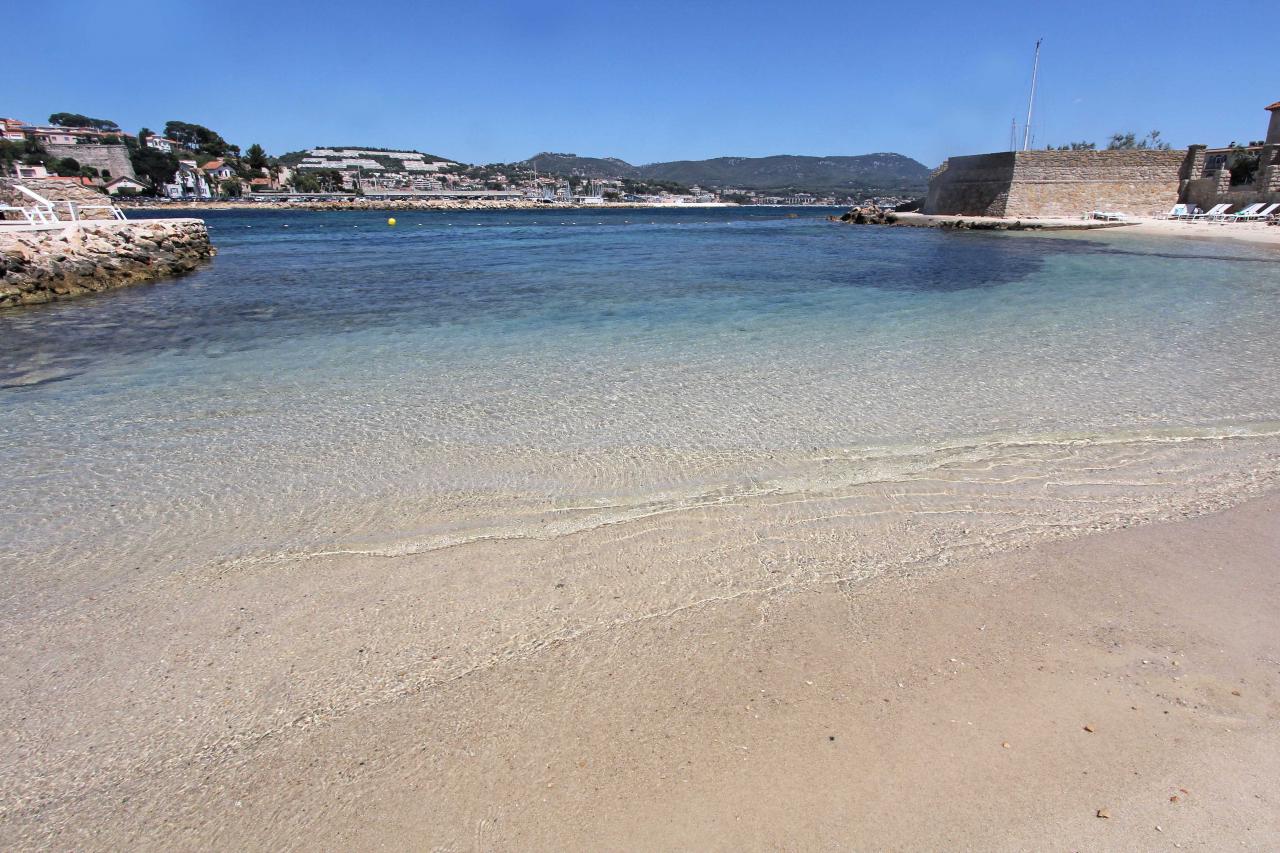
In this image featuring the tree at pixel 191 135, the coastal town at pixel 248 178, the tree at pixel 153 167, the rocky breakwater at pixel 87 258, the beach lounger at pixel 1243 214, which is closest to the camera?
the rocky breakwater at pixel 87 258

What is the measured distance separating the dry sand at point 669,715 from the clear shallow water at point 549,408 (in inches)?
30.9

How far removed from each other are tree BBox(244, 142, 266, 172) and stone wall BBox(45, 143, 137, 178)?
25.1 metres

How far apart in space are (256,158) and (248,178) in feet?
19.8

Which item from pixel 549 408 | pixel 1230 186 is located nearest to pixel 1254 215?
pixel 1230 186

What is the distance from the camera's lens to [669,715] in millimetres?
2438

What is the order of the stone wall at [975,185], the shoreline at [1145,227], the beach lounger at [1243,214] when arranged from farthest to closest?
the stone wall at [975,185] < the beach lounger at [1243,214] < the shoreline at [1145,227]

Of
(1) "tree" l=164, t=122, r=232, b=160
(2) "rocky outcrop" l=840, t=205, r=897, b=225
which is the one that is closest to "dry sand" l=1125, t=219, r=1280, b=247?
(2) "rocky outcrop" l=840, t=205, r=897, b=225

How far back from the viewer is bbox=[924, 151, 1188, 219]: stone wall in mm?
37656

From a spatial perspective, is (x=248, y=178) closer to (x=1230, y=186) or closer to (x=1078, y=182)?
(x=1078, y=182)

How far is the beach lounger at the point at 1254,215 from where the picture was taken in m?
30.5

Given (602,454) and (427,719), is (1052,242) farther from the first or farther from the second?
(427,719)

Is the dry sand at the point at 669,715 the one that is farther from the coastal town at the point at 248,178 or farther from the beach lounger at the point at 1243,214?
the coastal town at the point at 248,178

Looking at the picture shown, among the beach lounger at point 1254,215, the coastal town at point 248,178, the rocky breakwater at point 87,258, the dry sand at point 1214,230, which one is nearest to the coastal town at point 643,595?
Result: the rocky breakwater at point 87,258

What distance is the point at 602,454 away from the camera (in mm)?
5027
